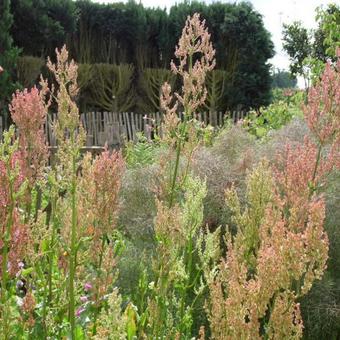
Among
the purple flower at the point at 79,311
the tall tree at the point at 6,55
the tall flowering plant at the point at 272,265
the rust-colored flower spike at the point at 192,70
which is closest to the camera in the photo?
the tall flowering plant at the point at 272,265

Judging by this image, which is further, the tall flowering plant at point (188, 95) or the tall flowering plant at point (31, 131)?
the tall flowering plant at point (188, 95)

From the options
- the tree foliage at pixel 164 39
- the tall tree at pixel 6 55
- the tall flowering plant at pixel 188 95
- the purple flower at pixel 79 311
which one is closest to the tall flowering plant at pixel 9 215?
the tall flowering plant at pixel 188 95

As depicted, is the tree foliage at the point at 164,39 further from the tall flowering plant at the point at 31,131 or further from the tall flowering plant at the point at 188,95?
the tall flowering plant at the point at 31,131

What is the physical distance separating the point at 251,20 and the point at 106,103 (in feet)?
15.5

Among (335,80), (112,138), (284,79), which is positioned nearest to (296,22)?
(112,138)

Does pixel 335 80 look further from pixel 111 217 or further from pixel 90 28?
pixel 90 28

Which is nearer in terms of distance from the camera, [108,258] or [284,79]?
[108,258]

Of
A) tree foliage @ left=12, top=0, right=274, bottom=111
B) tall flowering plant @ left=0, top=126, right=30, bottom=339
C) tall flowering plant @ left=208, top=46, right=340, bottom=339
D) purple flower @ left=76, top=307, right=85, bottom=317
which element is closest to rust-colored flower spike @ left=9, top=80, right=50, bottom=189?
tall flowering plant @ left=0, top=126, right=30, bottom=339

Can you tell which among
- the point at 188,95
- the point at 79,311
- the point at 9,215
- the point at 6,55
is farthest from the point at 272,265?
the point at 6,55

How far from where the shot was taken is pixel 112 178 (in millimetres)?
1801

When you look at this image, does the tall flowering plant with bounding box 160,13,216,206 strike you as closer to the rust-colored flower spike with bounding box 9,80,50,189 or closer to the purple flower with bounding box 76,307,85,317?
the rust-colored flower spike with bounding box 9,80,50,189

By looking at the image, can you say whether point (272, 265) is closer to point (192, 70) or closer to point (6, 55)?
point (192, 70)

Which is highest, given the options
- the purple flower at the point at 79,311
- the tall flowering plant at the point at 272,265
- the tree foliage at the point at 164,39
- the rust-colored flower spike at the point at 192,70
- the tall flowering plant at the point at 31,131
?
the tree foliage at the point at 164,39

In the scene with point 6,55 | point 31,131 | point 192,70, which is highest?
point 6,55
